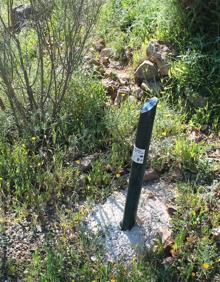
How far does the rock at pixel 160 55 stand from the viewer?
476cm

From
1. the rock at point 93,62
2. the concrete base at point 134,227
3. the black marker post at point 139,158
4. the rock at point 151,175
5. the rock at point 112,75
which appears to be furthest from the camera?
the rock at point 93,62

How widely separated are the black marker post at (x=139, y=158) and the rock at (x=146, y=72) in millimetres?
1830

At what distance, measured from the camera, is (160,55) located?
4.79 m

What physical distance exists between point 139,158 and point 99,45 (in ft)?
9.21

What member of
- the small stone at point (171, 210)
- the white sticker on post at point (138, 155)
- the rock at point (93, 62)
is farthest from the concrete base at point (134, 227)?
the rock at point (93, 62)

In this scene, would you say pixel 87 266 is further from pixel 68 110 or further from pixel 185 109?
pixel 185 109

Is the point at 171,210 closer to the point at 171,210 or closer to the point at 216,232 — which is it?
the point at 171,210

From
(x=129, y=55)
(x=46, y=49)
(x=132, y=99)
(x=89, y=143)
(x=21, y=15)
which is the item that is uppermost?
(x=21, y=15)

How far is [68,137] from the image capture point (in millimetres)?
4168

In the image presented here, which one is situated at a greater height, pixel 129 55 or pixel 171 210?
pixel 129 55

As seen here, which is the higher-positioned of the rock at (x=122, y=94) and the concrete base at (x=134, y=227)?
the rock at (x=122, y=94)

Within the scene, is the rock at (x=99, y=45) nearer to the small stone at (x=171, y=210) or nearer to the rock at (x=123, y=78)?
the rock at (x=123, y=78)

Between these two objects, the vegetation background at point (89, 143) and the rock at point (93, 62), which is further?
the rock at point (93, 62)

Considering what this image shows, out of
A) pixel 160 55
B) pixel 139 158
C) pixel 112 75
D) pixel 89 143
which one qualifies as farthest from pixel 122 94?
pixel 139 158
